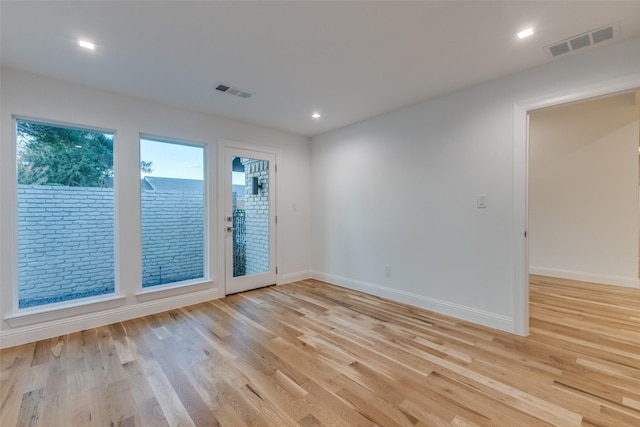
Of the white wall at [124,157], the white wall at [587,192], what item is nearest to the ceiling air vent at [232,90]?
the white wall at [124,157]

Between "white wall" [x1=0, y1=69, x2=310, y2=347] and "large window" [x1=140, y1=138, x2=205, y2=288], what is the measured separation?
15 cm

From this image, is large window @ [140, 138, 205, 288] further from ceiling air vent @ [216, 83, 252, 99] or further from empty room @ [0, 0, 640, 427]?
ceiling air vent @ [216, 83, 252, 99]

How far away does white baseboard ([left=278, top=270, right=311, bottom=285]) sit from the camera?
15.0 ft

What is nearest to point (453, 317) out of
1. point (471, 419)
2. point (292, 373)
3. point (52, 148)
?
point (471, 419)

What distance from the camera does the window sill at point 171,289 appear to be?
10.7 ft

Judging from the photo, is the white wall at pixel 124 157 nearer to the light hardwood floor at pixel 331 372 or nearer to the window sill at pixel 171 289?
the window sill at pixel 171 289

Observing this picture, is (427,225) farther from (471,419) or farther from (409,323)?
(471,419)

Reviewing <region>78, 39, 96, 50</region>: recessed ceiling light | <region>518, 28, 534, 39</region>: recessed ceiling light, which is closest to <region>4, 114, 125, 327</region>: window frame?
<region>78, 39, 96, 50</region>: recessed ceiling light

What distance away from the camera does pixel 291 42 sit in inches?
85.4

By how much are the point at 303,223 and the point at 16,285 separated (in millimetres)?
3490

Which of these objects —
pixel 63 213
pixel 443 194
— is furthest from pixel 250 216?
pixel 443 194

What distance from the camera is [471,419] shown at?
62.3 inches

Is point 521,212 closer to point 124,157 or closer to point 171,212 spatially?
point 171,212

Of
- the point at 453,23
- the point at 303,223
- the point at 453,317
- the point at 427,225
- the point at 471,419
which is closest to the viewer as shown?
the point at 471,419
